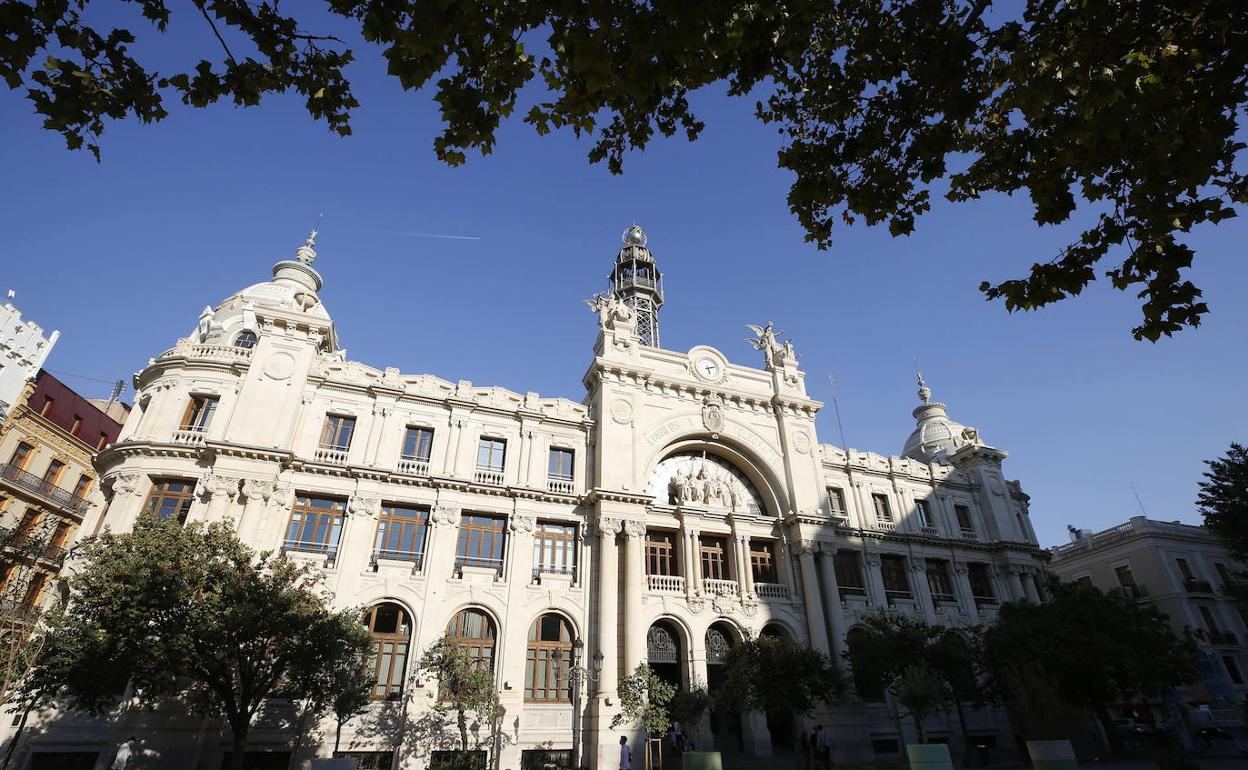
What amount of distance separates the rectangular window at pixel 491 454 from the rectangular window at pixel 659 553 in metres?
8.13

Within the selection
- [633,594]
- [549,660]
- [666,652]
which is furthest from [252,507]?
[666,652]

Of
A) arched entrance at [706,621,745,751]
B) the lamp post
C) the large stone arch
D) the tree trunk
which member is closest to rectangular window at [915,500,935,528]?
the large stone arch

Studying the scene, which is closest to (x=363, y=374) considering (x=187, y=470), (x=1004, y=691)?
(x=187, y=470)

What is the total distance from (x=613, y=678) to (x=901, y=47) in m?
24.9

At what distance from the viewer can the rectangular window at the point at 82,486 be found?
36.2 meters

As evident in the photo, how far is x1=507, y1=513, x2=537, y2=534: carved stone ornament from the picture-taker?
28375 millimetres

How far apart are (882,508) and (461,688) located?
27.7 m

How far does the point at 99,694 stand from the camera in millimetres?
17734

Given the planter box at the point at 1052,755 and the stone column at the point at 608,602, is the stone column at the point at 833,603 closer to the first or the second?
the stone column at the point at 608,602

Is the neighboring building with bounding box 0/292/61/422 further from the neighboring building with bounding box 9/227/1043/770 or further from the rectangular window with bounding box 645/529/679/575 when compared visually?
the rectangular window with bounding box 645/529/679/575

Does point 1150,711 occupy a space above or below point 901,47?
below

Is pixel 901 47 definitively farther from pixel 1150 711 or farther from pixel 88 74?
pixel 1150 711

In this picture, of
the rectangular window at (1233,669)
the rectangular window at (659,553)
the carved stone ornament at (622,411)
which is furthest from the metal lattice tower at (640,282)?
the rectangular window at (1233,669)

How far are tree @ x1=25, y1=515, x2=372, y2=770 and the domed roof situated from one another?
134ft
